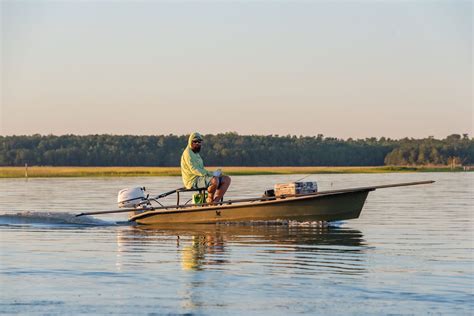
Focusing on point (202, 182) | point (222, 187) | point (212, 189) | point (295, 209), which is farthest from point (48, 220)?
point (295, 209)

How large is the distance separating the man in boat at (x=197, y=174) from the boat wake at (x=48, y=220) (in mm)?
2829

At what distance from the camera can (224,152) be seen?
345 ft

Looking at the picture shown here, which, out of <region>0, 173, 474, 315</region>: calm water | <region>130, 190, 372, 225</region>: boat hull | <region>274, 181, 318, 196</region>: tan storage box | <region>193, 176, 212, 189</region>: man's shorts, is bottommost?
<region>0, 173, 474, 315</region>: calm water

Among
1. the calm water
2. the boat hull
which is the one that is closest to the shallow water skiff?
the boat hull

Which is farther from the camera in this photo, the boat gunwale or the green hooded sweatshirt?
the green hooded sweatshirt

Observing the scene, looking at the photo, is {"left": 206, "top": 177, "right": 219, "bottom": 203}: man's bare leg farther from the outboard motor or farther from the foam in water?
the foam in water

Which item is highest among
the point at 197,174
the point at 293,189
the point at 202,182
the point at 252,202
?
the point at 197,174

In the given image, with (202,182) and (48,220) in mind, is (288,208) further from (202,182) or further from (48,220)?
(48,220)

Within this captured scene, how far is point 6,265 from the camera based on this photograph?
15484mm

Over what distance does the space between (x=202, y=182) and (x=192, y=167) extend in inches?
16.7

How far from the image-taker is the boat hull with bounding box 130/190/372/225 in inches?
869

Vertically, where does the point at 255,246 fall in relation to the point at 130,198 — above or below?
below

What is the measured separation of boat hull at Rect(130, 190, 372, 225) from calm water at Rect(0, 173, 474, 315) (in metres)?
0.23

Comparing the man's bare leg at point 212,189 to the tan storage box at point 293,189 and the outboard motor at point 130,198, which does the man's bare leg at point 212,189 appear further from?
the outboard motor at point 130,198
